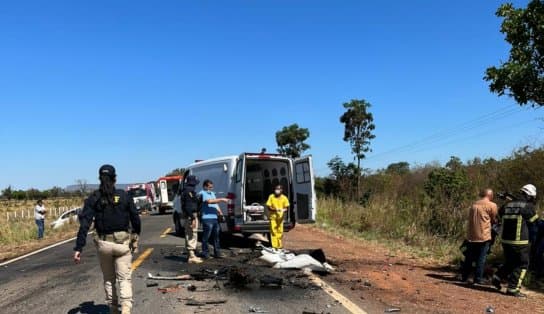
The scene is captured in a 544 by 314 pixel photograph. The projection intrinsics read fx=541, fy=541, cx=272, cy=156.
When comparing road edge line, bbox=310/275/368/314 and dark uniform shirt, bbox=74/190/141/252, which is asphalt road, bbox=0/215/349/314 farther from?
dark uniform shirt, bbox=74/190/141/252

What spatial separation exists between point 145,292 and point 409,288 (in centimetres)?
407

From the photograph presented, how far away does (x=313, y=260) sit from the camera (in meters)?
10.0

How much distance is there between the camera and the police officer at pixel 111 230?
240 inches

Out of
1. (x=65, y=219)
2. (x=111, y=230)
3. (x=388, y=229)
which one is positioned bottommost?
(x=388, y=229)

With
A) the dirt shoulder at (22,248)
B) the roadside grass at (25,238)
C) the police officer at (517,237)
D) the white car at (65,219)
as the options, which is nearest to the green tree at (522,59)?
the police officer at (517,237)

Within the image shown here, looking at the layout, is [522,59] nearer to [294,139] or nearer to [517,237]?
[517,237]

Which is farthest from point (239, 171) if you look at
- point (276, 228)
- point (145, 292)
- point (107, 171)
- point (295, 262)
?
point (107, 171)

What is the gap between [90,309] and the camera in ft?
22.9

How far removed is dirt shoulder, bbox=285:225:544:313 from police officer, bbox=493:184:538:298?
279 millimetres

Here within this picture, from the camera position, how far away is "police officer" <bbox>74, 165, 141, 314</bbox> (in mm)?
6090

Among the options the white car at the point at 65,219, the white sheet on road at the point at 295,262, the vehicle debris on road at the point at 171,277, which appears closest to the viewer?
the vehicle debris on road at the point at 171,277

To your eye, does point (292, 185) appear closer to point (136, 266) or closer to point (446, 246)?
point (446, 246)

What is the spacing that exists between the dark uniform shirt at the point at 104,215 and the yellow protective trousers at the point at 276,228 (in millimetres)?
6812

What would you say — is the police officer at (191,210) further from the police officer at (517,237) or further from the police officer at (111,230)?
the police officer at (517,237)
